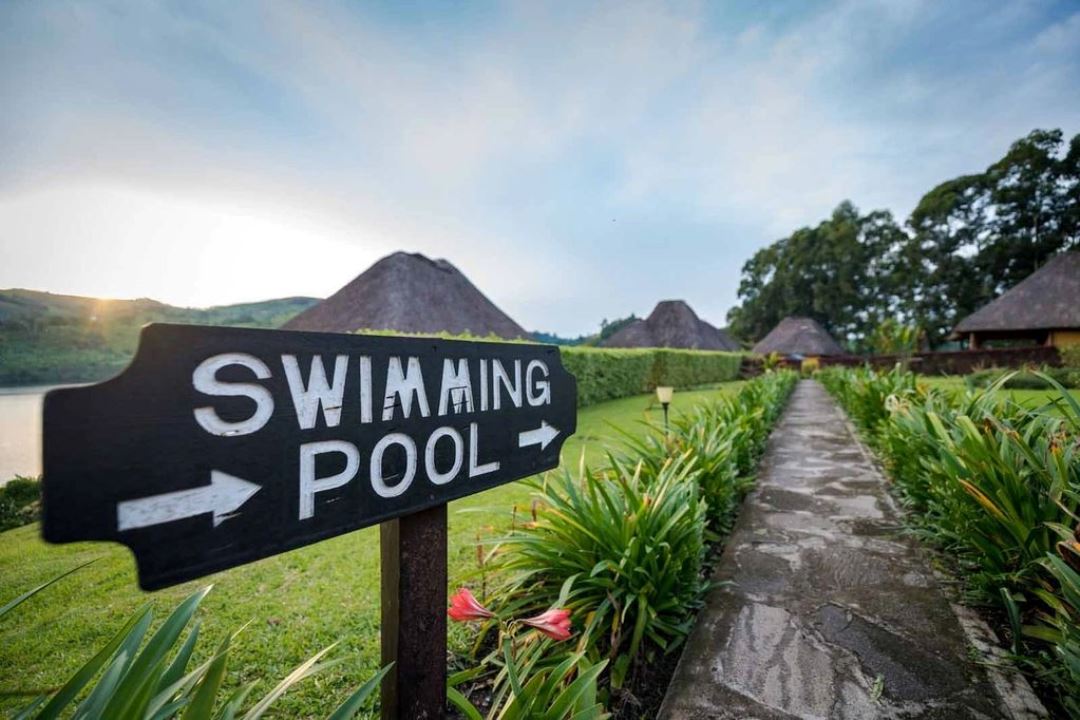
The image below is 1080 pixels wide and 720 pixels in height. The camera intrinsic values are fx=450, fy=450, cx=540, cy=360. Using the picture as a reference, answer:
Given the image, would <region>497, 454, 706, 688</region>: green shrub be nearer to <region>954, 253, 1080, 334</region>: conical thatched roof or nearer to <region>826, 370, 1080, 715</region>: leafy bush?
<region>826, 370, 1080, 715</region>: leafy bush

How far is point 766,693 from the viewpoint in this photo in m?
1.58

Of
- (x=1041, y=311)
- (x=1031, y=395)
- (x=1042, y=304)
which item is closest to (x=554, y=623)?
(x=1031, y=395)

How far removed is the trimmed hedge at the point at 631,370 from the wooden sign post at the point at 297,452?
6.86m

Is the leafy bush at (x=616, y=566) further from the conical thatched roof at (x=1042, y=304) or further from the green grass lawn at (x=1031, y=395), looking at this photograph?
the conical thatched roof at (x=1042, y=304)

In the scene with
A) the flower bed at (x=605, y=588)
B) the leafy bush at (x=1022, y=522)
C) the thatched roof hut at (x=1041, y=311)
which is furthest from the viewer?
the thatched roof hut at (x=1041, y=311)

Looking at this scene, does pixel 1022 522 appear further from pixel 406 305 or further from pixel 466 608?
pixel 406 305

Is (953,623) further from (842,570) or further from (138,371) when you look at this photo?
(138,371)

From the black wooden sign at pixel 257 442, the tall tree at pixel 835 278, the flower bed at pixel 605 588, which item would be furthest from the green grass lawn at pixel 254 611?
the tall tree at pixel 835 278

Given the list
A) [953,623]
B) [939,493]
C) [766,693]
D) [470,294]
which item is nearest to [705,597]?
[766,693]

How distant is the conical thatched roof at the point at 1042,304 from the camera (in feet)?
60.7

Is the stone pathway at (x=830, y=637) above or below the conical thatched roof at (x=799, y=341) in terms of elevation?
below

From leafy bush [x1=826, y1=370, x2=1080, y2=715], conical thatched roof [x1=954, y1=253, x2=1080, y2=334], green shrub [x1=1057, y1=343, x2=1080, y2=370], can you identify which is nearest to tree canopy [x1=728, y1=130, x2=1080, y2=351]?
conical thatched roof [x1=954, y1=253, x2=1080, y2=334]

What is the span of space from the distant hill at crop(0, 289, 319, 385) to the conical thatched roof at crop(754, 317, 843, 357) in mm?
36399

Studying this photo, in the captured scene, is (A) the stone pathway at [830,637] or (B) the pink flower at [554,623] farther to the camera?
(A) the stone pathway at [830,637]
